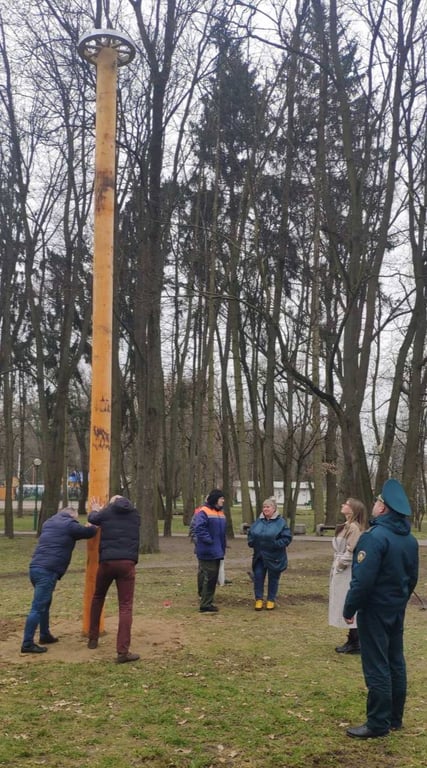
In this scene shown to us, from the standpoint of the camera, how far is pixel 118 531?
728 centimetres

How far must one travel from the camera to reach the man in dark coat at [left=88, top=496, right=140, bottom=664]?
7.17m

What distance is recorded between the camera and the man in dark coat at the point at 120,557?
7.17 metres

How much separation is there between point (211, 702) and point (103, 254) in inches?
209

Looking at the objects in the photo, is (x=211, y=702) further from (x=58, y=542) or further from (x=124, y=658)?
(x=58, y=542)

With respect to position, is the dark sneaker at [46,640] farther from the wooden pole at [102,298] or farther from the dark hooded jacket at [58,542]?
the dark hooded jacket at [58,542]

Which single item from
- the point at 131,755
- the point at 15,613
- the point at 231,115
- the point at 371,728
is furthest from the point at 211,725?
the point at 231,115

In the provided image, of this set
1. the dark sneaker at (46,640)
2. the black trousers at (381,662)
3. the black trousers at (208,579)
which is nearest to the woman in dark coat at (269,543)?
the black trousers at (208,579)

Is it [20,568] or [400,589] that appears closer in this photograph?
[400,589]

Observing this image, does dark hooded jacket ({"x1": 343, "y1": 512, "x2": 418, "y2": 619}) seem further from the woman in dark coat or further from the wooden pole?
the woman in dark coat

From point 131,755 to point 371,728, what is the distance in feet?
5.73

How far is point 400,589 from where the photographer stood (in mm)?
5203

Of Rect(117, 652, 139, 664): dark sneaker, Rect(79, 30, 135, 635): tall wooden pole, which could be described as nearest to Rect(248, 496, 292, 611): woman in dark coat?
Rect(79, 30, 135, 635): tall wooden pole

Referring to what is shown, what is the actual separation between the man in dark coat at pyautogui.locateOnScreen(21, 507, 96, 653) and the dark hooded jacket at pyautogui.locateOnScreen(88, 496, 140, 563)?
0.35 m

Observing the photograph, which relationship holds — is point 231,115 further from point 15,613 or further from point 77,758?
point 77,758
